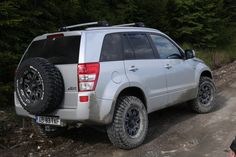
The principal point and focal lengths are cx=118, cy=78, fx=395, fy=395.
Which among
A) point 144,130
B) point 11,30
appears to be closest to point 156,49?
point 144,130

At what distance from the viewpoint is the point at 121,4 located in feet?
45.2

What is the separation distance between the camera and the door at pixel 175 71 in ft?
24.0

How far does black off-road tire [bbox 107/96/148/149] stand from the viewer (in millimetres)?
6055

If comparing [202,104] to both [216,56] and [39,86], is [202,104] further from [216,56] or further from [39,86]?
[216,56]

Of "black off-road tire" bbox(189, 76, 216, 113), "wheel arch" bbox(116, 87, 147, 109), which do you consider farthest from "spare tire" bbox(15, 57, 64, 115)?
"black off-road tire" bbox(189, 76, 216, 113)

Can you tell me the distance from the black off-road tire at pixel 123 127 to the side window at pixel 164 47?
4.31 feet

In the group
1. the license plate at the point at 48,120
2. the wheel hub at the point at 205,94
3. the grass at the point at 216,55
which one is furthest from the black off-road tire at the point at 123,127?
the grass at the point at 216,55

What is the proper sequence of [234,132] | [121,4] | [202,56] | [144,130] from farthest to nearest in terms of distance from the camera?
1. [202,56]
2. [121,4]
3. [234,132]
4. [144,130]

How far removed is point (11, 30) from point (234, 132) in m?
5.13

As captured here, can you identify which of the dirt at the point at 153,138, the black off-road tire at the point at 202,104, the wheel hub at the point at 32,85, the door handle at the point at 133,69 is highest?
the door handle at the point at 133,69

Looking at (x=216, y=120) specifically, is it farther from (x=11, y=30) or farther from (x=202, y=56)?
(x=202, y=56)

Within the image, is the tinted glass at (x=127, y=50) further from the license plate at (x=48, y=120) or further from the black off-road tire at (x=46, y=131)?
the black off-road tire at (x=46, y=131)

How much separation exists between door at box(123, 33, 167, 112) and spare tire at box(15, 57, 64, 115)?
1.22 m

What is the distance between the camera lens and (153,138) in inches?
272
